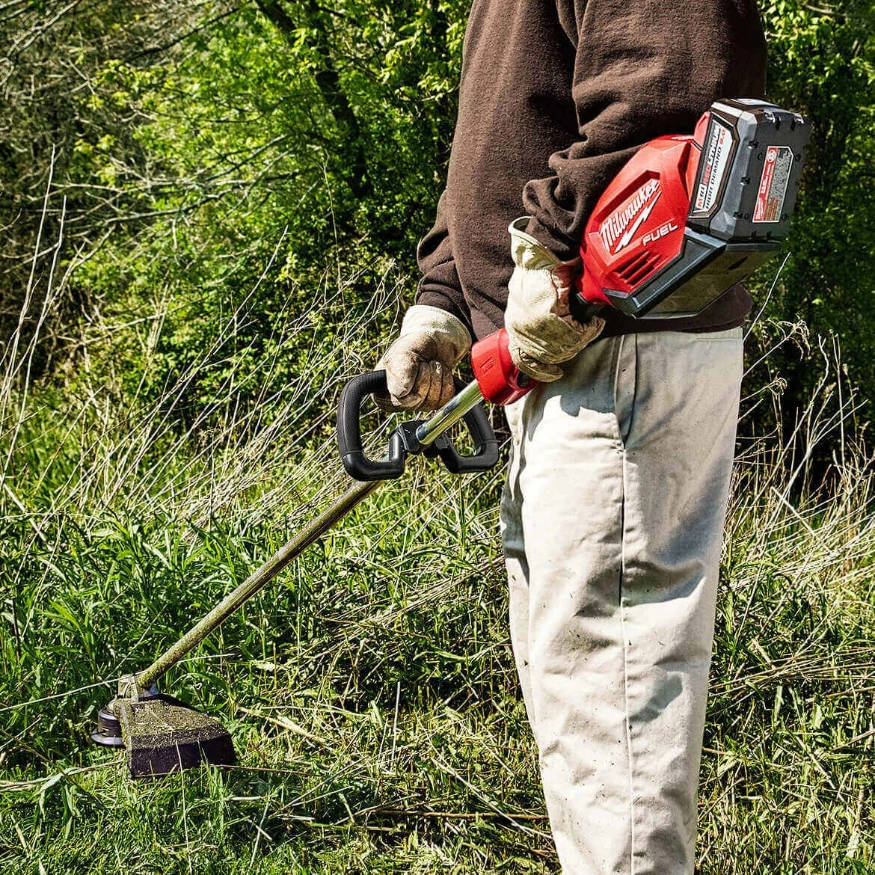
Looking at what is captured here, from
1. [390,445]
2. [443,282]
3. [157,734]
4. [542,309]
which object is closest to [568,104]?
[542,309]

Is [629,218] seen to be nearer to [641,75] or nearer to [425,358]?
[641,75]

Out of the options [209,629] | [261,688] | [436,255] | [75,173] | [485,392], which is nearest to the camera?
[485,392]

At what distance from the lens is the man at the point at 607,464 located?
181 centimetres

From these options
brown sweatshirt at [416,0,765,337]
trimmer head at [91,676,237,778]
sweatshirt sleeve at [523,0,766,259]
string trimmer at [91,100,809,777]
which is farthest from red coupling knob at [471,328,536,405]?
trimmer head at [91,676,237,778]

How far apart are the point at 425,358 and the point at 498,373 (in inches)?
13.5

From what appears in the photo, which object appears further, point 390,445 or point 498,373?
point 390,445

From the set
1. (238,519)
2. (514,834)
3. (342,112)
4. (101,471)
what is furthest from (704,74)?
(342,112)

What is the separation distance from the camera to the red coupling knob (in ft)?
6.59

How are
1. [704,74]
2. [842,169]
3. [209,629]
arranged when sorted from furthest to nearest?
[842,169] → [209,629] → [704,74]

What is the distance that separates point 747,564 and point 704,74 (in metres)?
2.18

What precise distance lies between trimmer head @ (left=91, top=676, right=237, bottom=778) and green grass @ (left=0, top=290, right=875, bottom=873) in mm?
117

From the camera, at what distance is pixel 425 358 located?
2334 mm

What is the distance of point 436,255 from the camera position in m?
2.46

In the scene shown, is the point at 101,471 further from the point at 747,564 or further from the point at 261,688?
the point at 747,564
